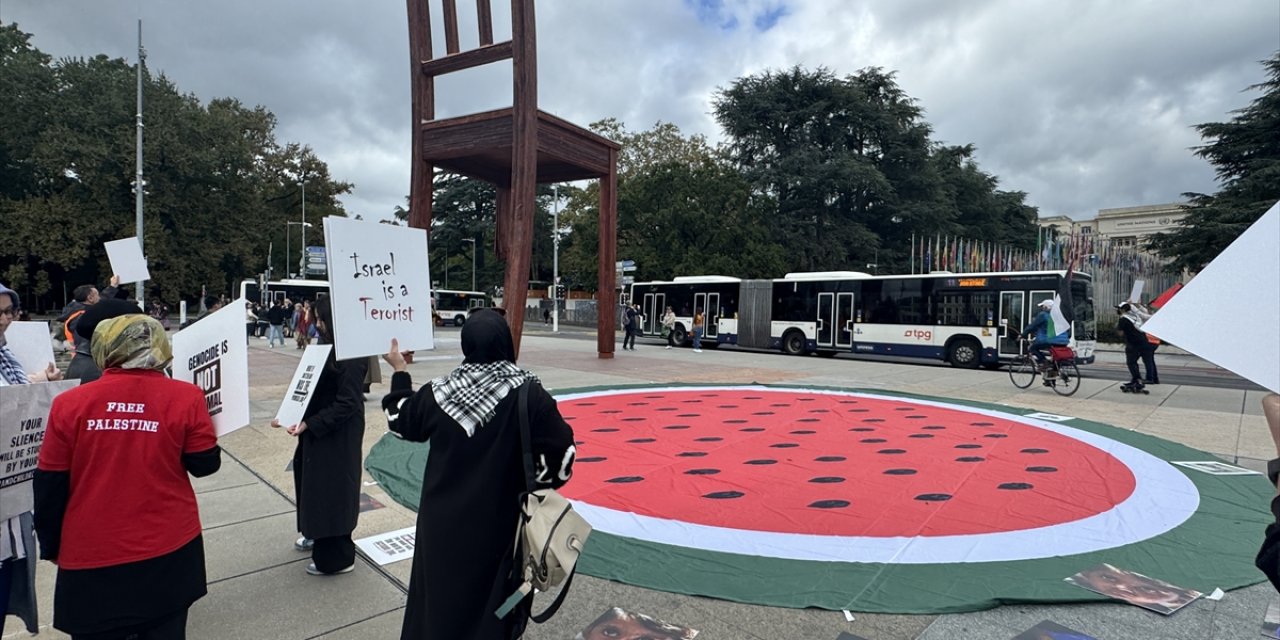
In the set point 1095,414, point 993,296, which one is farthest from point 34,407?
point 993,296

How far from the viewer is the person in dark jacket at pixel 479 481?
2.32 metres

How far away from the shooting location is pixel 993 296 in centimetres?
1758

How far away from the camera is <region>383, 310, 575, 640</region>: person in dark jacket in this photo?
232 cm

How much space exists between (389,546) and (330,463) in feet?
2.55

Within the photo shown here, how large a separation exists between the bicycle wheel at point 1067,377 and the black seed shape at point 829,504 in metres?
9.17

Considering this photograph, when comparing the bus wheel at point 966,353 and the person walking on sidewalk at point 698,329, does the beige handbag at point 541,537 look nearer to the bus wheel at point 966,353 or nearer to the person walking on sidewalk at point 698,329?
the bus wheel at point 966,353

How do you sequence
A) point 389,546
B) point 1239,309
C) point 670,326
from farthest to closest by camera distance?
point 670,326
point 389,546
point 1239,309

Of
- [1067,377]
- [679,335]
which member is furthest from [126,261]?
[679,335]

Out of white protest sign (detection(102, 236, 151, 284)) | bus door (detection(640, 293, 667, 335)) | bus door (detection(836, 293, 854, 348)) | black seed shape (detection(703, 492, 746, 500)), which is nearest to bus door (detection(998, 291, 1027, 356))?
bus door (detection(836, 293, 854, 348))

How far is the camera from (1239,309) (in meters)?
1.58

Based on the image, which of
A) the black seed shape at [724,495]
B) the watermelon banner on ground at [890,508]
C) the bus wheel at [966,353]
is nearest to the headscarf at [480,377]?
the watermelon banner on ground at [890,508]

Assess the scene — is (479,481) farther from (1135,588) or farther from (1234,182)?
(1234,182)

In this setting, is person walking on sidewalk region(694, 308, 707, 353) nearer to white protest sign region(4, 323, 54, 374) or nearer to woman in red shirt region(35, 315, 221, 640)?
white protest sign region(4, 323, 54, 374)

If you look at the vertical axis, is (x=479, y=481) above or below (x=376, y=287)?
below
